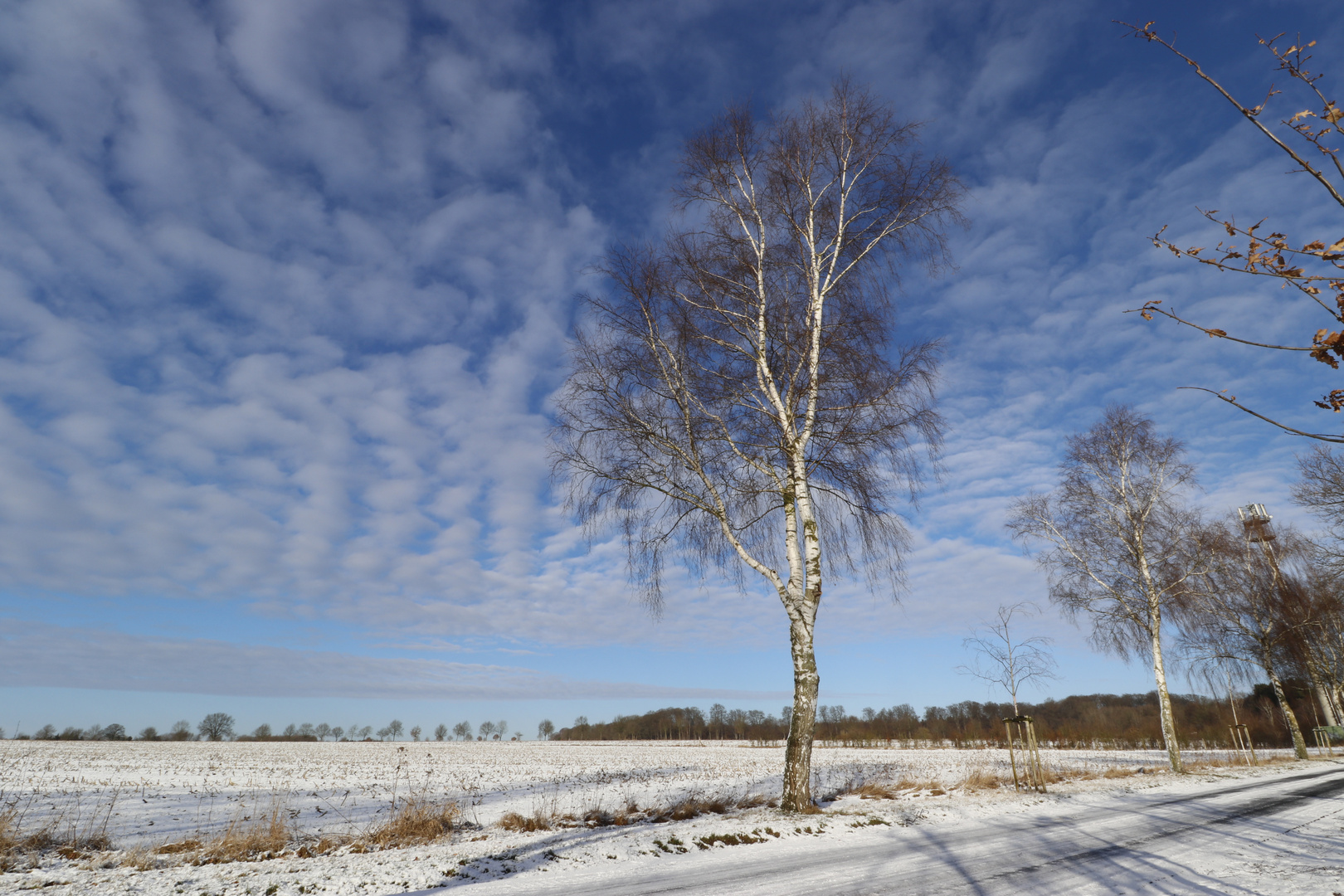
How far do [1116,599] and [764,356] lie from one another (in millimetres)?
18032

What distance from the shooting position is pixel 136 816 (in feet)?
43.9

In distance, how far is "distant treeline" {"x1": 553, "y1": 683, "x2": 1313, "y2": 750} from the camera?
5156 centimetres

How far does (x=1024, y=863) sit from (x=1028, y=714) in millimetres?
9673

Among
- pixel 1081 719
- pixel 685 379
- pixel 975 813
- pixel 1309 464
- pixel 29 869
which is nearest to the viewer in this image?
pixel 29 869

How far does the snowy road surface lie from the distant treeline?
26.5 ft

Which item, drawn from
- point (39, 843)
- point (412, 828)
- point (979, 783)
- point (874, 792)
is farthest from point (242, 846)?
point (979, 783)

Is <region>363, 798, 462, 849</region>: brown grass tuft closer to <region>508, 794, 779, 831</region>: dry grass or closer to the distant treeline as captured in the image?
<region>508, 794, 779, 831</region>: dry grass

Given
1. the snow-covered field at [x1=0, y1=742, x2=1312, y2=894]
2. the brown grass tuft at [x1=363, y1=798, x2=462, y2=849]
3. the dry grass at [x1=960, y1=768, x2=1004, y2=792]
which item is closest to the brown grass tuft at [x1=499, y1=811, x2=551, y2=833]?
the snow-covered field at [x1=0, y1=742, x2=1312, y2=894]

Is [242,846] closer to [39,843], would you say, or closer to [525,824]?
[39,843]

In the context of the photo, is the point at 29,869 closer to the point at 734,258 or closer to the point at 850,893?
the point at 850,893

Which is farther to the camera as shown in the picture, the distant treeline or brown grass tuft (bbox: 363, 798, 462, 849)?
the distant treeline

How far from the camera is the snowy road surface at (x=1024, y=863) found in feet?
18.9

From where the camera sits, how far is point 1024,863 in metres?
6.74

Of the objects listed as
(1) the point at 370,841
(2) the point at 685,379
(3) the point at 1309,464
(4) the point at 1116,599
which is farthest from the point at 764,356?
(3) the point at 1309,464
